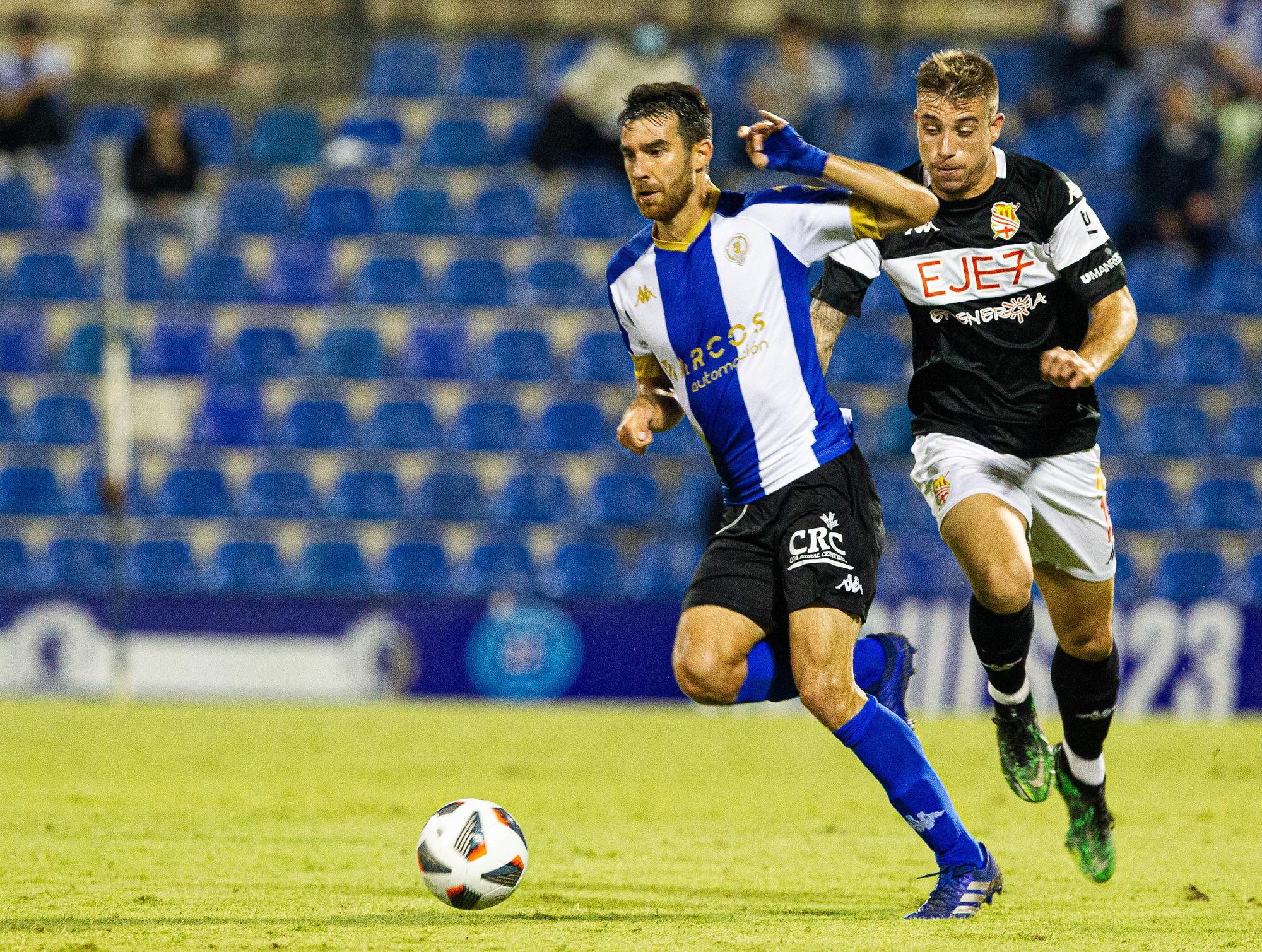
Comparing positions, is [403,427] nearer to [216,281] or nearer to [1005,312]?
[216,281]

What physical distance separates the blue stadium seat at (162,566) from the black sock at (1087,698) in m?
10.0

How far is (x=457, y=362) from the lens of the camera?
15.8 m

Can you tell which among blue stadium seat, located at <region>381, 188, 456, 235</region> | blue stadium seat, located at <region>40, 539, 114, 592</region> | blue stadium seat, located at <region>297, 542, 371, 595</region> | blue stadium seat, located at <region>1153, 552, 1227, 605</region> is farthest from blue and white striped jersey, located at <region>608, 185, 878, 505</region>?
blue stadium seat, located at <region>381, 188, 456, 235</region>

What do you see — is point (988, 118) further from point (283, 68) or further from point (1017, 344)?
point (283, 68)

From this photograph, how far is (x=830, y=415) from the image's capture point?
5.66 m

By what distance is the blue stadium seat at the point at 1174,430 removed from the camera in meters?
15.3

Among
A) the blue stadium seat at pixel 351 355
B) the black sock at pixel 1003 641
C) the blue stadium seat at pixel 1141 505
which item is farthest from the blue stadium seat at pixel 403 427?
the black sock at pixel 1003 641

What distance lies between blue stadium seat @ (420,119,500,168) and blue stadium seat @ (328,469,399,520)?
3498 mm

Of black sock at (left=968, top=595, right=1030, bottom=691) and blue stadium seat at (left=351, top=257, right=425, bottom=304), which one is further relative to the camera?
blue stadium seat at (left=351, top=257, right=425, bottom=304)

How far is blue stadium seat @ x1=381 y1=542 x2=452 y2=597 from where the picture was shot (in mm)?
14773

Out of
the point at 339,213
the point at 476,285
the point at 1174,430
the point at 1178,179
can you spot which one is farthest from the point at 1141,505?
the point at 339,213

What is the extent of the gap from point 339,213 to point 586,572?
4576 millimetres

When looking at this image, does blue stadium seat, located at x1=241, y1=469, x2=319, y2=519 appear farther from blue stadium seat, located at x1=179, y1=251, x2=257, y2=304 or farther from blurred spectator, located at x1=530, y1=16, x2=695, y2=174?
blurred spectator, located at x1=530, y1=16, x2=695, y2=174

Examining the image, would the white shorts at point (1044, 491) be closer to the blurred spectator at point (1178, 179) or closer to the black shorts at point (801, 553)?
the black shorts at point (801, 553)
